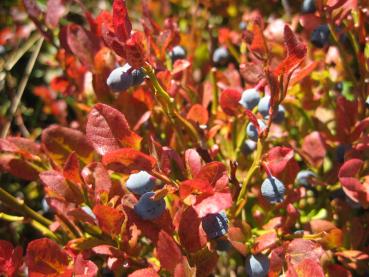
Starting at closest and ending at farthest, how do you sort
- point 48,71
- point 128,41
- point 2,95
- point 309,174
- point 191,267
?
point 128,41 → point 191,267 → point 309,174 → point 2,95 → point 48,71

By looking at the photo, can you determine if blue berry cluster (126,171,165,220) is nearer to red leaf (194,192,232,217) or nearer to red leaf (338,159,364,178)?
red leaf (194,192,232,217)

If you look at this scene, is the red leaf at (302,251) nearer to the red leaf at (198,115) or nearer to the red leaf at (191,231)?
the red leaf at (191,231)

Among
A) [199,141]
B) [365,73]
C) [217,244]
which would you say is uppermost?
[365,73]

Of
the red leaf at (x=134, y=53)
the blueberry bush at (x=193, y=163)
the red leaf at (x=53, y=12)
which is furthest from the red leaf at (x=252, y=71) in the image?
the red leaf at (x=53, y=12)

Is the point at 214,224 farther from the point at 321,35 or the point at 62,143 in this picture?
the point at 321,35

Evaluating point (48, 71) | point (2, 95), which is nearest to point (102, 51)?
point (2, 95)

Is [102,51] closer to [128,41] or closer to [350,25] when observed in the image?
[128,41]

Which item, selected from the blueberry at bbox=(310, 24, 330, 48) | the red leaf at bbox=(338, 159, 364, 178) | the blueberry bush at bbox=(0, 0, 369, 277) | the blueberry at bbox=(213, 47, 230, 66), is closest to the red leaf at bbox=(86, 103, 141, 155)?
the blueberry bush at bbox=(0, 0, 369, 277)
